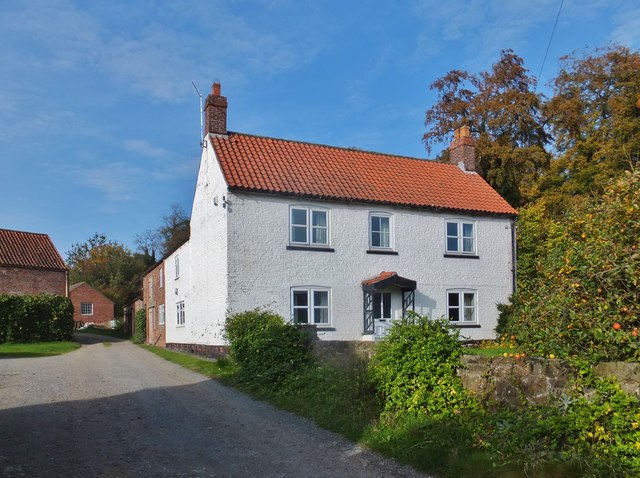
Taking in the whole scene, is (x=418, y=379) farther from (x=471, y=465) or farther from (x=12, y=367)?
(x=12, y=367)

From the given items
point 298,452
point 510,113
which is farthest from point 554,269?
point 510,113

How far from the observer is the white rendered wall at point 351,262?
2050cm

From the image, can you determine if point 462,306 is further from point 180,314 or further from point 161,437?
point 161,437

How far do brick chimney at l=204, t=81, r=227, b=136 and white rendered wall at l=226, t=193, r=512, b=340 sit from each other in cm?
399

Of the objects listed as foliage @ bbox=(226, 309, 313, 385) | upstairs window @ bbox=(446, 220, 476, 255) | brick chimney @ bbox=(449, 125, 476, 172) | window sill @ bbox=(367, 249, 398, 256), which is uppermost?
brick chimney @ bbox=(449, 125, 476, 172)

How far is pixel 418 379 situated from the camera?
8992 mm

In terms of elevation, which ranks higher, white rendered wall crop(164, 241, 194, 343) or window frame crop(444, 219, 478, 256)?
window frame crop(444, 219, 478, 256)

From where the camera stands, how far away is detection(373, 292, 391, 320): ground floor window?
74.8ft

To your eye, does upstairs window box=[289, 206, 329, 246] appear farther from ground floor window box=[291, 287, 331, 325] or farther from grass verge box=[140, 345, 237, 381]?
grass verge box=[140, 345, 237, 381]

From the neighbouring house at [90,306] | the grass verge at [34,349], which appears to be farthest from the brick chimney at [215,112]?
the neighbouring house at [90,306]

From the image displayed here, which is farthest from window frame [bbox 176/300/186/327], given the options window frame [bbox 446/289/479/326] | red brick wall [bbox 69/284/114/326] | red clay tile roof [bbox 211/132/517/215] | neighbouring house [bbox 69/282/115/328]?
red brick wall [bbox 69/284/114/326]

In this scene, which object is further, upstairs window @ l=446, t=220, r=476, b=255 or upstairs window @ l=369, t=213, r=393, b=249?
upstairs window @ l=446, t=220, r=476, b=255

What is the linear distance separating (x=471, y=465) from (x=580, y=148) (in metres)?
29.9

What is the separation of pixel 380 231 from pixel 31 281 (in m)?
28.5
